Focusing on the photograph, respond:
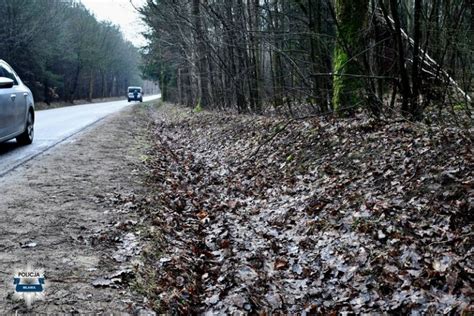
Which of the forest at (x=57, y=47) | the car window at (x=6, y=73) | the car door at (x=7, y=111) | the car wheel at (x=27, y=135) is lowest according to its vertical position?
the car wheel at (x=27, y=135)

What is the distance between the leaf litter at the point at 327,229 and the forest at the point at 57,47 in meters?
33.4

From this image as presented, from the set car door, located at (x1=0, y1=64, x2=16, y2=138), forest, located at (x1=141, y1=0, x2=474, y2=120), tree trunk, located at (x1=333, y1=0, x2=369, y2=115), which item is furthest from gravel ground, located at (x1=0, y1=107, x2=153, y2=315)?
tree trunk, located at (x1=333, y1=0, x2=369, y2=115)

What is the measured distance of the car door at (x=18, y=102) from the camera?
9.90m

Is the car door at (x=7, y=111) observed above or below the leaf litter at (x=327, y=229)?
above

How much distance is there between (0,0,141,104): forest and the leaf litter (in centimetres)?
3336

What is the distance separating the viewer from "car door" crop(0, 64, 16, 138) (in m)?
9.23

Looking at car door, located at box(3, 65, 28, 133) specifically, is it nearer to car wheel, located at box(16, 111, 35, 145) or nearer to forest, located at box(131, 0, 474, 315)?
car wheel, located at box(16, 111, 35, 145)

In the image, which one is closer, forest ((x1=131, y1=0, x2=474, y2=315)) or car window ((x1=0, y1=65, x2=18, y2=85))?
forest ((x1=131, y1=0, x2=474, y2=315))

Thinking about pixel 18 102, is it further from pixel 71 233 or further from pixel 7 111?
pixel 71 233

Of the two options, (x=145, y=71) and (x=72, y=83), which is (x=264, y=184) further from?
(x=72, y=83)

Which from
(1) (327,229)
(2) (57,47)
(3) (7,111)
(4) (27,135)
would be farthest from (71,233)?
(2) (57,47)

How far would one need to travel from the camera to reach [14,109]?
9.85 metres

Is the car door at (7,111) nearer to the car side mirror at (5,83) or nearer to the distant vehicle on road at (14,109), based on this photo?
the distant vehicle on road at (14,109)

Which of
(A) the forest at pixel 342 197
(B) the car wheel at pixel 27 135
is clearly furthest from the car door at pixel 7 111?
(A) the forest at pixel 342 197
